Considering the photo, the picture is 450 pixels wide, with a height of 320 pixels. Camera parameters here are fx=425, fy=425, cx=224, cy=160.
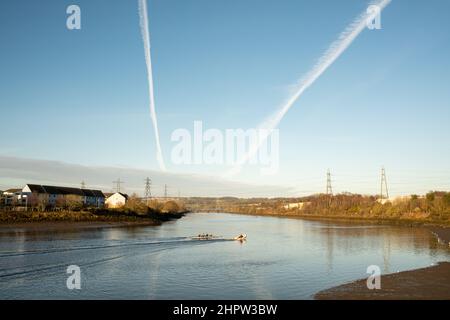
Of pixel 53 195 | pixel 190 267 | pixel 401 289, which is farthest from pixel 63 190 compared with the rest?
pixel 401 289

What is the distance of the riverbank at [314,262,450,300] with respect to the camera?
2602 centimetres

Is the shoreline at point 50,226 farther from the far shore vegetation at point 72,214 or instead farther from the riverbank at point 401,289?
the riverbank at point 401,289

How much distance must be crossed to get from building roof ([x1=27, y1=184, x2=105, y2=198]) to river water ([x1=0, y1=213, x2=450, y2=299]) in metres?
85.9

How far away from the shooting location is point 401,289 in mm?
28125

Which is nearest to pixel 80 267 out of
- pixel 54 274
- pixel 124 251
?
pixel 54 274

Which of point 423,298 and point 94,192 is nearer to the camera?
point 423,298

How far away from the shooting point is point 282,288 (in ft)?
95.4

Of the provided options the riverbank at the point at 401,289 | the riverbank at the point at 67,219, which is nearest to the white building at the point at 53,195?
the riverbank at the point at 67,219

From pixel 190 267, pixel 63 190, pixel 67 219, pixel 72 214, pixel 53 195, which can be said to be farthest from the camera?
pixel 63 190

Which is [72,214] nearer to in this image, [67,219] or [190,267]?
[67,219]

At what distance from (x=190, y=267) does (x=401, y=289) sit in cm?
1765

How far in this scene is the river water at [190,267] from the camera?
27781 mm

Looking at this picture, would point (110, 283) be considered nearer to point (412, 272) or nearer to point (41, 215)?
point (412, 272)

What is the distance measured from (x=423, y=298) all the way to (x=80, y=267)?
87.2 ft
